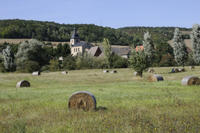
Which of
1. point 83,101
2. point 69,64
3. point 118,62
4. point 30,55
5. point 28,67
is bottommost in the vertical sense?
point 28,67

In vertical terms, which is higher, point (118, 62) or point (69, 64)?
point (118, 62)

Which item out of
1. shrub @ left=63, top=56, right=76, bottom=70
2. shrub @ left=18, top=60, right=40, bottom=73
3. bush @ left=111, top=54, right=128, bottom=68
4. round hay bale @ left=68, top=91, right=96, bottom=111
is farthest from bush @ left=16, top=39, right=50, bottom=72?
round hay bale @ left=68, top=91, right=96, bottom=111

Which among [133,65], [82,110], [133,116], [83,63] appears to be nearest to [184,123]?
[133,116]

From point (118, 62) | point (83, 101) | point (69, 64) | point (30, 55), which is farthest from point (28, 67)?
point (83, 101)

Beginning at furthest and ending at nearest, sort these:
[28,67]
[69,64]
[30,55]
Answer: [30,55]
[69,64]
[28,67]

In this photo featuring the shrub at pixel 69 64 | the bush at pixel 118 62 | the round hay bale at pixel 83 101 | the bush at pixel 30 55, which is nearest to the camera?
the round hay bale at pixel 83 101

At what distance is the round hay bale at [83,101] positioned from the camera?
12.8 metres

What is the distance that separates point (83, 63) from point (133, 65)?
1552 inches

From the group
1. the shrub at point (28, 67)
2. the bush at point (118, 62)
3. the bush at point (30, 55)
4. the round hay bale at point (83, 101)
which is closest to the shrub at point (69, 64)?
the bush at point (30, 55)

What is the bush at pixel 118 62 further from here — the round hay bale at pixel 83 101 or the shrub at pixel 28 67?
the round hay bale at pixel 83 101

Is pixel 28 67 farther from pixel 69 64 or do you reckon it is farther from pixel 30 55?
pixel 69 64

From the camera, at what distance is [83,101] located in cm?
1289

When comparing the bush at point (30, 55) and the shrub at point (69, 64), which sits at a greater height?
the bush at point (30, 55)

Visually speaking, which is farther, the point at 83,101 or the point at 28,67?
the point at 28,67
